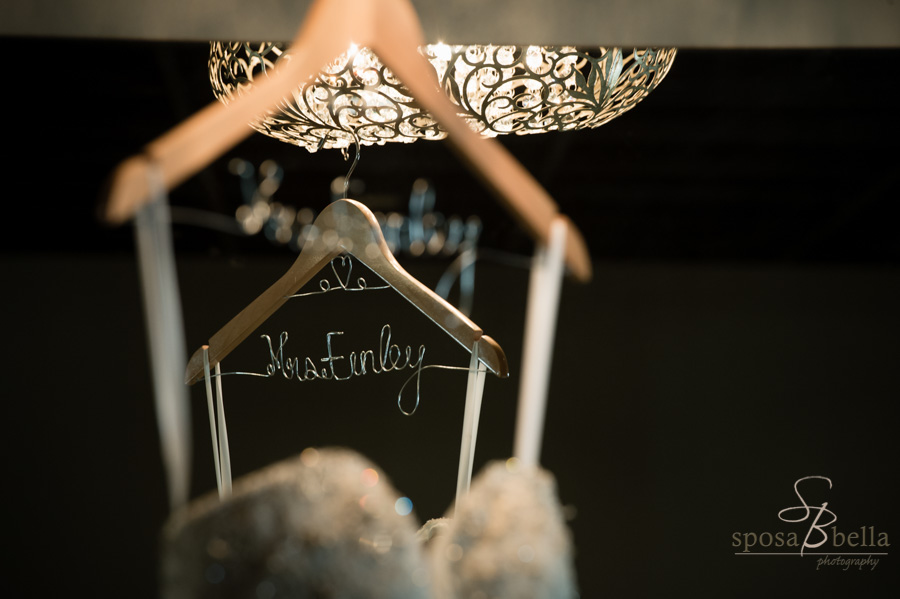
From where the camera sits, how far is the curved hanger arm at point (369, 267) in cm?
88

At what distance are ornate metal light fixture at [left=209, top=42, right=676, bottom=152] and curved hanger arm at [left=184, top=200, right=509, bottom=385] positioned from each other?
163 millimetres

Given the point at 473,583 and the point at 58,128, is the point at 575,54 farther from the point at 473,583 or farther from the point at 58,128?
the point at 58,128

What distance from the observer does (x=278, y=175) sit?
1981mm

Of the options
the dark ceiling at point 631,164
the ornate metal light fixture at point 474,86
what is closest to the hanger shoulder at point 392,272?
the ornate metal light fixture at point 474,86

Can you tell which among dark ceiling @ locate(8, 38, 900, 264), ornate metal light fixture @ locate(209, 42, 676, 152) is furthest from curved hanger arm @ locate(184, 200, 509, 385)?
dark ceiling @ locate(8, 38, 900, 264)

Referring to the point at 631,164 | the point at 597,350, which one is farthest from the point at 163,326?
the point at 597,350

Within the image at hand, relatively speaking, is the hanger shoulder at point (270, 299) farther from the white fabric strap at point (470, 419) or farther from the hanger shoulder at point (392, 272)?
the white fabric strap at point (470, 419)

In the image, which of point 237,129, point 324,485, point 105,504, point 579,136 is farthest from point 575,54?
point 105,504

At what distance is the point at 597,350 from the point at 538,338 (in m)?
1.81

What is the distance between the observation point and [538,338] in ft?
1.89

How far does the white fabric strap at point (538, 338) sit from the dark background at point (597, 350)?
4.24 ft

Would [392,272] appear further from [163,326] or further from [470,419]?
[163,326]

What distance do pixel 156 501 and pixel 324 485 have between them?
196cm

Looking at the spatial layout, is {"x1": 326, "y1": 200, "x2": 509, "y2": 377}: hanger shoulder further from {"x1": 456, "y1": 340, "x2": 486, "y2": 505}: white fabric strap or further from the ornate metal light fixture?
the ornate metal light fixture
